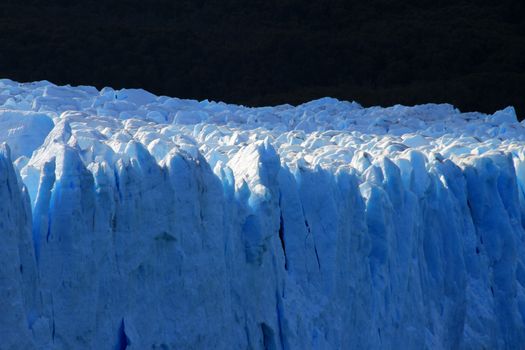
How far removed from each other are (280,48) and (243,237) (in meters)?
27.5

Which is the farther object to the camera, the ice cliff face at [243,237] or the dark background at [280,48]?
the dark background at [280,48]

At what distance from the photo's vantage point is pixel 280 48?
114ft

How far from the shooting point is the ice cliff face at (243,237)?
6.28m

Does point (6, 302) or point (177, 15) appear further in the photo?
point (177, 15)

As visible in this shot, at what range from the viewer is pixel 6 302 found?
5691 millimetres

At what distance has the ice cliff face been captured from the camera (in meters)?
6.28

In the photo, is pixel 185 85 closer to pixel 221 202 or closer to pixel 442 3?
pixel 442 3

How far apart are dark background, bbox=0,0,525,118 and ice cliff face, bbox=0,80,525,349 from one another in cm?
1811

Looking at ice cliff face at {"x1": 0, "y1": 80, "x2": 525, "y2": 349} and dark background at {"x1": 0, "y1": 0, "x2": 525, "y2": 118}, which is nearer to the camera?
ice cliff face at {"x1": 0, "y1": 80, "x2": 525, "y2": 349}

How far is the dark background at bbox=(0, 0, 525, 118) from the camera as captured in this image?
3045 centimetres

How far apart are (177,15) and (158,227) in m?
30.6

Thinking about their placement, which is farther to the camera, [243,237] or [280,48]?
[280,48]

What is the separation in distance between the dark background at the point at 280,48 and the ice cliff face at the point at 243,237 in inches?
713

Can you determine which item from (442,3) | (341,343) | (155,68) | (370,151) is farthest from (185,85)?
(341,343)
